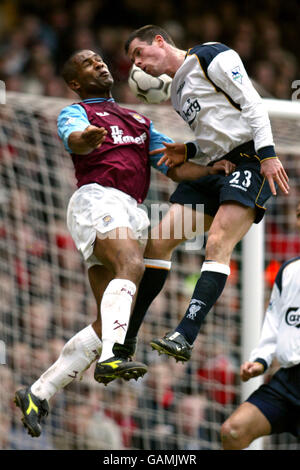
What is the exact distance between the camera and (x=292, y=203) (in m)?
7.66

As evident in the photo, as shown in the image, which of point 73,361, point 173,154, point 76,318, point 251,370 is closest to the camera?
point 173,154

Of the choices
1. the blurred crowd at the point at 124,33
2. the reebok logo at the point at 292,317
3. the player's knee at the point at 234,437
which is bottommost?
the player's knee at the point at 234,437

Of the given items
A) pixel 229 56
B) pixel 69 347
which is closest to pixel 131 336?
pixel 69 347

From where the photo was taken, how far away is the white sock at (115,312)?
13.7ft

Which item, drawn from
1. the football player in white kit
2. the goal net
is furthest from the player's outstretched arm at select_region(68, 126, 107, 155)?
the goal net

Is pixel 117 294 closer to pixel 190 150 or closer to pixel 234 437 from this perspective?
pixel 190 150

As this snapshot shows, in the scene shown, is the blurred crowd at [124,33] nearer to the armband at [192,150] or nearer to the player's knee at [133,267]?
the armband at [192,150]

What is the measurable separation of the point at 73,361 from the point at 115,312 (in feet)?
2.23

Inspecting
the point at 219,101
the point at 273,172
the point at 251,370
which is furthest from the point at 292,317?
the point at 219,101

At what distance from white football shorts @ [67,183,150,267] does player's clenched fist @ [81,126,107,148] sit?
32cm

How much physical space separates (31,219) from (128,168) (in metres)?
2.90

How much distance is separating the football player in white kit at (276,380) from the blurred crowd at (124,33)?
3478mm

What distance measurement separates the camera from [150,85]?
475cm

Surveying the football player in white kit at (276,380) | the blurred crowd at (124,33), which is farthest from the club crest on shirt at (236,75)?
the blurred crowd at (124,33)
